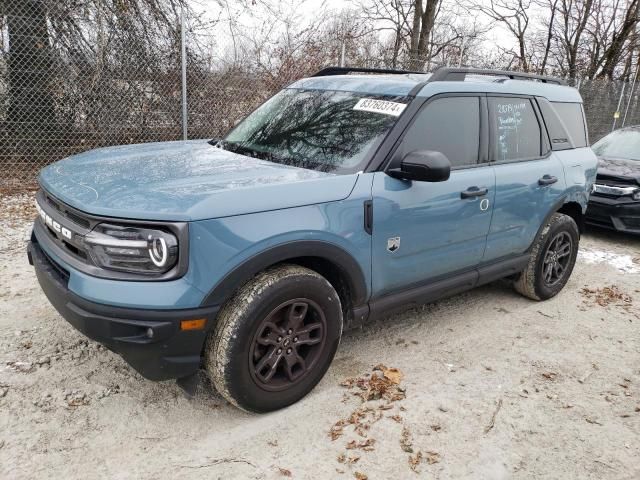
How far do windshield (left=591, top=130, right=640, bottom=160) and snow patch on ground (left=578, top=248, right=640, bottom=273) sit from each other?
1856mm

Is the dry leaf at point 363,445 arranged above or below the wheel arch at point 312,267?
below

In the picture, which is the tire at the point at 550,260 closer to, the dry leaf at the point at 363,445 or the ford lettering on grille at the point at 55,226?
the dry leaf at the point at 363,445

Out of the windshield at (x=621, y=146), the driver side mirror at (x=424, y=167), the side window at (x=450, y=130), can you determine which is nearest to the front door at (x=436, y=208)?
the side window at (x=450, y=130)

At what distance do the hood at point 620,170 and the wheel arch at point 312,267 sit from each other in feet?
17.2

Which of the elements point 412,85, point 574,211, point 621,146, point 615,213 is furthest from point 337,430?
point 621,146

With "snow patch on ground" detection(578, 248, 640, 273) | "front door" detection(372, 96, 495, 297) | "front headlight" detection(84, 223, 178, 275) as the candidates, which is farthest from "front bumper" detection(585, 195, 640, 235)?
"front headlight" detection(84, 223, 178, 275)

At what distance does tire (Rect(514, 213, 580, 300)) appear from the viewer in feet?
14.5

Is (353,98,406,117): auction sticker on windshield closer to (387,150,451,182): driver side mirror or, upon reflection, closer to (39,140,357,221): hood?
(387,150,451,182): driver side mirror

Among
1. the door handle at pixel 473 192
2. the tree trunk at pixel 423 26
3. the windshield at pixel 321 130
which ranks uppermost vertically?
the tree trunk at pixel 423 26

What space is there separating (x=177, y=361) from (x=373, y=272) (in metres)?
1.23

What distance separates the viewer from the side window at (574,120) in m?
4.62

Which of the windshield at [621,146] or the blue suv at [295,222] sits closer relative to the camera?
the blue suv at [295,222]

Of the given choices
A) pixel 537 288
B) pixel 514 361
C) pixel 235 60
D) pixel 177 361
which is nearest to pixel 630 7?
pixel 235 60

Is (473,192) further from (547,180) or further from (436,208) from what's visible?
(547,180)
